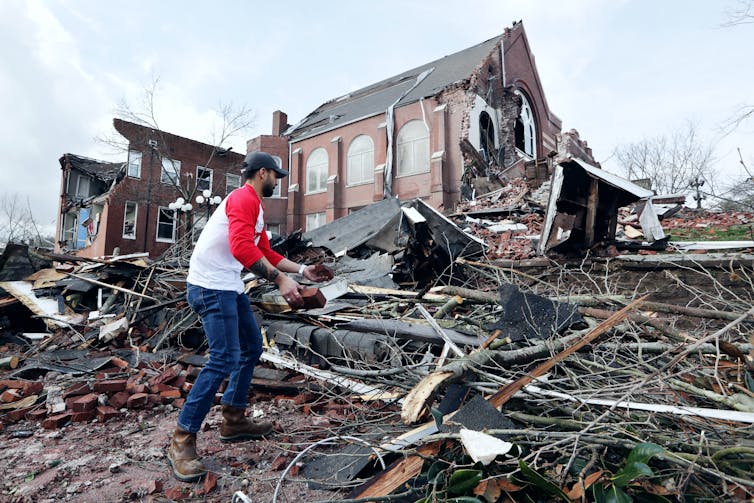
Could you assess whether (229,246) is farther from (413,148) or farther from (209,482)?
(413,148)

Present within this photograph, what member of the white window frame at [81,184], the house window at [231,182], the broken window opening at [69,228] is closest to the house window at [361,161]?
the house window at [231,182]

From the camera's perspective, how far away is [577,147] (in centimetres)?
1812

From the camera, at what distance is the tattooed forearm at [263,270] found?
2.46 metres

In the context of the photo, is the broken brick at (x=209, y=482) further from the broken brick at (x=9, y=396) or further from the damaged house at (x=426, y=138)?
the damaged house at (x=426, y=138)

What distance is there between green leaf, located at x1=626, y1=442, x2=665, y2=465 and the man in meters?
1.86

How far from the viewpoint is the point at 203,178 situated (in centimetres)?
2348

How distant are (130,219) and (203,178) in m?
4.73

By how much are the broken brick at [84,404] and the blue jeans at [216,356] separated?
56.6 inches

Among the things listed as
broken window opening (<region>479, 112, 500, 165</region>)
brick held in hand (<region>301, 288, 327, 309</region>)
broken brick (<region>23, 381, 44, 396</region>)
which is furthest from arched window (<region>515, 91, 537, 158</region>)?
broken brick (<region>23, 381, 44, 396</region>)

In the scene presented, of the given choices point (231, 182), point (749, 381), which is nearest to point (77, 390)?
point (749, 381)

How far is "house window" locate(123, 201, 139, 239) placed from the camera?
66.6 ft

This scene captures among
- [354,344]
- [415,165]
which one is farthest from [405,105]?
[354,344]

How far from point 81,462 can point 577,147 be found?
66.1 ft

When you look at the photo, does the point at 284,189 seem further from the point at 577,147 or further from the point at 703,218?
the point at 703,218
